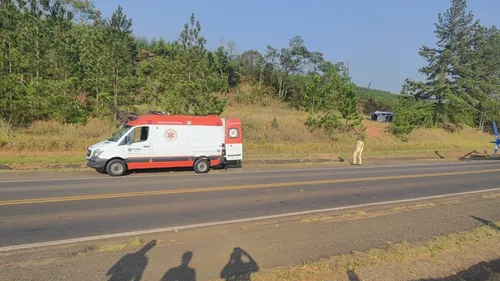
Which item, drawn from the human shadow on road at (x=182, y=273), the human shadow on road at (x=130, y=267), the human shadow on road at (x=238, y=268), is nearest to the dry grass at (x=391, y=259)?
the human shadow on road at (x=238, y=268)

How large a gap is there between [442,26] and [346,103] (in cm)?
3030

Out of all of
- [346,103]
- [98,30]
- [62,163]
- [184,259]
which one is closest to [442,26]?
[346,103]

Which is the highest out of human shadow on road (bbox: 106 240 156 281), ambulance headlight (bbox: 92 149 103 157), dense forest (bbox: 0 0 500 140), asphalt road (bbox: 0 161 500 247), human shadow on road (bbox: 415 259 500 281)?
dense forest (bbox: 0 0 500 140)

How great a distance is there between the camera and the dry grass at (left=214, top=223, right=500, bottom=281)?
5.02 meters

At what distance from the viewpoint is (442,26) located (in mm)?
49812

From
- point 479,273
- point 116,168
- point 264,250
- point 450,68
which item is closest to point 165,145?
point 116,168

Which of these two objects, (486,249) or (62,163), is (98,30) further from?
(486,249)

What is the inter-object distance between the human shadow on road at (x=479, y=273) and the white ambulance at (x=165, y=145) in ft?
38.6

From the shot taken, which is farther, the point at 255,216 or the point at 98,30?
the point at 98,30

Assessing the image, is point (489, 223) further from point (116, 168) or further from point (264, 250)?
point (116, 168)

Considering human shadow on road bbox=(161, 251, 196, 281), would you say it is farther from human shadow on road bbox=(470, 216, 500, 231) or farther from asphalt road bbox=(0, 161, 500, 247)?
human shadow on road bbox=(470, 216, 500, 231)

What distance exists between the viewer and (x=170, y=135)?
50.4 feet

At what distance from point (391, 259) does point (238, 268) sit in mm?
2486

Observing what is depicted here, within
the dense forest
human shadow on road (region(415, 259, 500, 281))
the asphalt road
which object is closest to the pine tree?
the dense forest
